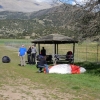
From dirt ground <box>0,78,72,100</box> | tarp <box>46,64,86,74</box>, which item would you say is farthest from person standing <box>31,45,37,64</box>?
dirt ground <box>0,78,72,100</box>

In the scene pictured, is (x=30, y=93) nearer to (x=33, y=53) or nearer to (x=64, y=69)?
(x=64, y=69)

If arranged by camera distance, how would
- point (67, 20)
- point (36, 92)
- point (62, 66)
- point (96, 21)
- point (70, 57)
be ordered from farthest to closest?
point (70, 57)
point (67, 20)
point (62, 66)
point (96, 21)
point (36, 92)

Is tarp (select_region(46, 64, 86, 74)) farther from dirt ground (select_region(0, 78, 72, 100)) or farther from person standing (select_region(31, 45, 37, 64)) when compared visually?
person standing (select_region(31, 45, 37, 64))

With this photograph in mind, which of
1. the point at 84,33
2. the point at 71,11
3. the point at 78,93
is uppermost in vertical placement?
the point at 71,11

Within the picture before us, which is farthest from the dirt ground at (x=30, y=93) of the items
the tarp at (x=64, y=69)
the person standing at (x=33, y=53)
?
the person standing at (x=33, y=53)

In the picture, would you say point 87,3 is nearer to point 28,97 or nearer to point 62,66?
point 62,66

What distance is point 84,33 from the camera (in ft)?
60.0

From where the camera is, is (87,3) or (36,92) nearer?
(36,92)

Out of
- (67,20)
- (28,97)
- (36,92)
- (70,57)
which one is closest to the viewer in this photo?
(28,97)

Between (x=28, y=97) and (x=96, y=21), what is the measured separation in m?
7.85

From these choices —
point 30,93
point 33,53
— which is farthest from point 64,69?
point 33,53

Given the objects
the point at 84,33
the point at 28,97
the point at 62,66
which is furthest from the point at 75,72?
the point at 28,97

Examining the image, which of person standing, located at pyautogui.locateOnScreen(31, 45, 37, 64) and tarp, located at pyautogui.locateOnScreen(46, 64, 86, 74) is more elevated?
person standing, located at pyautogui.locateOnScreen(31, 45, 37, 64)

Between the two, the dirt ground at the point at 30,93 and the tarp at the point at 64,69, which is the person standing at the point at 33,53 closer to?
the tarp at the point at 64,69
